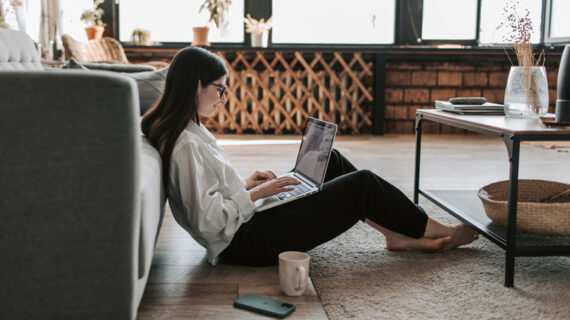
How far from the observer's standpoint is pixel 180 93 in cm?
126

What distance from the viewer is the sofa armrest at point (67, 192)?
0.80 metres

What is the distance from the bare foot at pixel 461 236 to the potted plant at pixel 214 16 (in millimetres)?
3323

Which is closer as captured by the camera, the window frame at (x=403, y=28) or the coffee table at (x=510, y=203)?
the coffee table at (x=510, y=203)

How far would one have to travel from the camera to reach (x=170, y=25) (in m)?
4.75

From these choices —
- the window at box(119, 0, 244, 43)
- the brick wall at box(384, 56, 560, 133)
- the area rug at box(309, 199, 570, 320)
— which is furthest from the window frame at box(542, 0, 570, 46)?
the area rug at box(309, 199, 570, 320)

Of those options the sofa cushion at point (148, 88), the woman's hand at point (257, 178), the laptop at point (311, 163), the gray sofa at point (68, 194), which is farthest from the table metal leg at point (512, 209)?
the sofa cushion at point (148, 88)

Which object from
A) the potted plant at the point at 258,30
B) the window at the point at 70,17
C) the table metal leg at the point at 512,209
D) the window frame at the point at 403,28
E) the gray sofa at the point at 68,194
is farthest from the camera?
the window frame at the point at 403,28

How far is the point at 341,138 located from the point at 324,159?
304 cm

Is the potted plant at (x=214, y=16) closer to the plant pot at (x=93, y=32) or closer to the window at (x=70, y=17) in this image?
the plant pot at (x=93, y=32)

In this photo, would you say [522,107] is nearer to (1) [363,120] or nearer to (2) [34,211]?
(2) [34,211]

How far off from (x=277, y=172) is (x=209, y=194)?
1555mm

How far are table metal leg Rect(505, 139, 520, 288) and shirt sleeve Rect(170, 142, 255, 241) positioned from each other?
24.1 inches

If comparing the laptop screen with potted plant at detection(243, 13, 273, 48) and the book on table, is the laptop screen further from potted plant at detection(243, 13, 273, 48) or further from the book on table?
potted plant at detection(243, 13, 273, 48)

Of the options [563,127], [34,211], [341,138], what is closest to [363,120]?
[341,138]
